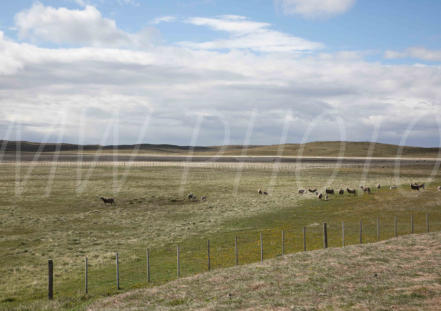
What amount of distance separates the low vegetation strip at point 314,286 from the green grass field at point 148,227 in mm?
3971

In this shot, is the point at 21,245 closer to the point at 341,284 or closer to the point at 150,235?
the point at 150,235

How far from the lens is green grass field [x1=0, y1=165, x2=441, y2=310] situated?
2842cm

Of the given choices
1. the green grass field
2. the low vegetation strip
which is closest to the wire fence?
the green grass field

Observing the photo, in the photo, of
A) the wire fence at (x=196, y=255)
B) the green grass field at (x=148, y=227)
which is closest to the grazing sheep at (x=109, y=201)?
the green grass field at (x=148, y=227)

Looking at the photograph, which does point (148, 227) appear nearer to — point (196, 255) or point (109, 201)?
point (196, 255)

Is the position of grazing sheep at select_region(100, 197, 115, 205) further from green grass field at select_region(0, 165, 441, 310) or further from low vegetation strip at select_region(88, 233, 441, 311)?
low vegetation strip at select_region(88, 233, 441, 311)

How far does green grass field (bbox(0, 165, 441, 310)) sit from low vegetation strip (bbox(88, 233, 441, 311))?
3971mm

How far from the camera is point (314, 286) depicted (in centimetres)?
2134

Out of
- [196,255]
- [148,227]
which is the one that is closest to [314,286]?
[196,255]

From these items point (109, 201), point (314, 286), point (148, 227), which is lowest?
point (148, 227)

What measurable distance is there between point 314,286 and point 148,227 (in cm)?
2856

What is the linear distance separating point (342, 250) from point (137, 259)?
15.5 meters

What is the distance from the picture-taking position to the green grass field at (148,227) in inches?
1119

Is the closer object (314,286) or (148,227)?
(314,286)
